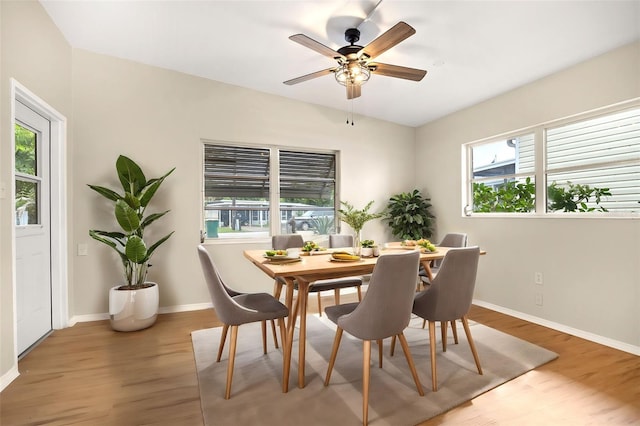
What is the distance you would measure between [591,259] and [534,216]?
0.66 metres

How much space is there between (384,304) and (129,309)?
2.68 metres

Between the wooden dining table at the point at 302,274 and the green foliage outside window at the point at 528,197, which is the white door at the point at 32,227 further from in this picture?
the green foliage outside window at the point at 528,197

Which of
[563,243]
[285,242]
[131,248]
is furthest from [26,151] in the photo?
[563,243]

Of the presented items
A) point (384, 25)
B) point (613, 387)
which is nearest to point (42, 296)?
point (384, 25)

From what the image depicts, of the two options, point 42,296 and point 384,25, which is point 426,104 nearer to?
point 384,25

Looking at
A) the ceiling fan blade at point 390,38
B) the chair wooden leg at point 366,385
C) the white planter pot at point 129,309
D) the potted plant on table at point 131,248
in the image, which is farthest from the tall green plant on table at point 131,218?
the chair wooden leg at point 366,385

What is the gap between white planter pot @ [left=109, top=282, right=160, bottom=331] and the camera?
10.5ft

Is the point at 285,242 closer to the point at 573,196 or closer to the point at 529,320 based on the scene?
the point at 529,320

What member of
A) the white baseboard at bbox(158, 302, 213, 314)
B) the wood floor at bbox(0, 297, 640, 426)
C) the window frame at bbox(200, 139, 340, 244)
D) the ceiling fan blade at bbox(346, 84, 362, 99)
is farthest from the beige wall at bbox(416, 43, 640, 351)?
the white baseboard at bbox(158, 302, 213, 314)

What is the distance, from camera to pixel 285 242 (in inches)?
141

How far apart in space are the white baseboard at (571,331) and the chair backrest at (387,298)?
2239 mm

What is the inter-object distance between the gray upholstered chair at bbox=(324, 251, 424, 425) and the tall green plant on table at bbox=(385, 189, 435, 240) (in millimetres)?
2919

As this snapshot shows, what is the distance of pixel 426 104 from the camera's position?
4.26 meters

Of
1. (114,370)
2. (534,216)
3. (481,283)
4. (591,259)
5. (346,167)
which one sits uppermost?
(346,167)
